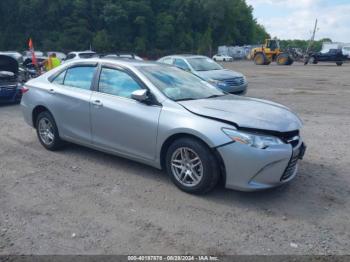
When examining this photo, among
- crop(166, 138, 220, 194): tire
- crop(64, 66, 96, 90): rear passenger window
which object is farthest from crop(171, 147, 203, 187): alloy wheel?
crop(64, 66, 96, 90): rear passenger window

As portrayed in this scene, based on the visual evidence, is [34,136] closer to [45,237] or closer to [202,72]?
[45,237]

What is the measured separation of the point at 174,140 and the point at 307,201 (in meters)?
1.76

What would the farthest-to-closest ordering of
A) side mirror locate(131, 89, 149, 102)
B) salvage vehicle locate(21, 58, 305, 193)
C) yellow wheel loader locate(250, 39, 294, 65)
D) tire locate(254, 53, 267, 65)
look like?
tire locate(254, 53, 267, 65) → yellow wheel loader locate(250, 39, 294, 65) → side mirror locate(131, 89, 149, 102) → salvage vehicle locate(21, 58, 305, 193)

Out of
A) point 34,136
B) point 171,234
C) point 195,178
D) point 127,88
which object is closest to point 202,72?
point 34,136

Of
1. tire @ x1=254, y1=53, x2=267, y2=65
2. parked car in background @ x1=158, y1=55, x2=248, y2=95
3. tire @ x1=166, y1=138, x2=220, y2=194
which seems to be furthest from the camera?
tire @ x1=254, y1=53, x2=267, y2=65

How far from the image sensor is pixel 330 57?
38031 mm

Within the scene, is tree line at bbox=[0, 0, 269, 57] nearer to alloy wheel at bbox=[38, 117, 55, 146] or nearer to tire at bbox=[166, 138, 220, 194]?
alloy wheel at bbox=[38, 117, 55, 146]

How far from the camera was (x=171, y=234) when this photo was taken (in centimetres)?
371

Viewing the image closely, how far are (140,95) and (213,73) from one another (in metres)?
8.31

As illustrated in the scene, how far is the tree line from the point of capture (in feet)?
227

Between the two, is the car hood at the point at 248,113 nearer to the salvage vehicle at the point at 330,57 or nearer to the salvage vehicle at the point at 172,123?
the salvage vehicle at the point at 172,123

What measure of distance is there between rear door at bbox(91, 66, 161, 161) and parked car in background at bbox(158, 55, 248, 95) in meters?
6.68

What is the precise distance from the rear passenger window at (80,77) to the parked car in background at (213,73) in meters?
6.28

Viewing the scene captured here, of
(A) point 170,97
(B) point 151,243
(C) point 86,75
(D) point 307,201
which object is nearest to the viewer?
(B) point 151,243
